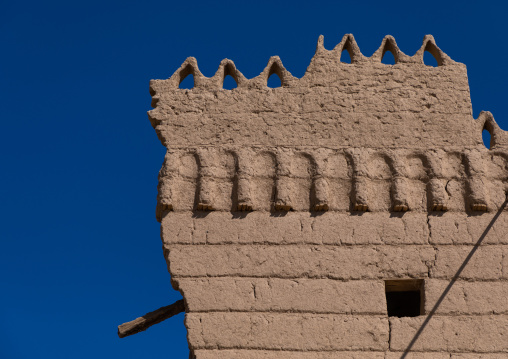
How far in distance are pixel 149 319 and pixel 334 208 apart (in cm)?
221

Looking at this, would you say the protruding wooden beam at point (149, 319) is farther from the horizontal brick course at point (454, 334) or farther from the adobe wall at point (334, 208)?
the horizontal brick course at point (454, 334)

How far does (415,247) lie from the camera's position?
6.59 meters

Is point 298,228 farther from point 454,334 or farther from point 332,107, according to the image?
point 454,334

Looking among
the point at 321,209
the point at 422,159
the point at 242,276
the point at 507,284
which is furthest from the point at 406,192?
the point at 242,276

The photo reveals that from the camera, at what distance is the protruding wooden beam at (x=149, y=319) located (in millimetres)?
6832

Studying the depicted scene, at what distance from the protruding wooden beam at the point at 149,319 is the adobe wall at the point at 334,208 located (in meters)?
0.55

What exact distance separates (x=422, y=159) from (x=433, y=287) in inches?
54.3

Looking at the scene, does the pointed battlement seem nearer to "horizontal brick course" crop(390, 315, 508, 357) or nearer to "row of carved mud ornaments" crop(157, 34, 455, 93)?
"row of carved mud ornaments" crop(157, 34, 455, 93)

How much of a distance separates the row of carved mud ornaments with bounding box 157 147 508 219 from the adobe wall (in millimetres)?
14

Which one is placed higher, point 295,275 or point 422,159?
point 422,159

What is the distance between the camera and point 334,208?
22.2ft

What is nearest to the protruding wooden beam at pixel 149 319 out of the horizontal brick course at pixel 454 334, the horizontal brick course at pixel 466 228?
the horizontal brick course at pixel 454 334

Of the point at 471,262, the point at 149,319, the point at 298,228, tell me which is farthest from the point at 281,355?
the point at 471,262

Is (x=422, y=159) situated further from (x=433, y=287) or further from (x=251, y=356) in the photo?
(x=251, y=356)
